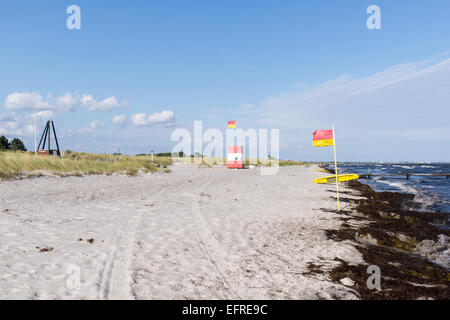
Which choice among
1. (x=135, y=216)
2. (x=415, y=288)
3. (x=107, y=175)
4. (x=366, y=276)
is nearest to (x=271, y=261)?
(x=366, y=276)

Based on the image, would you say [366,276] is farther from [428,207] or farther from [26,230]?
[428,207]

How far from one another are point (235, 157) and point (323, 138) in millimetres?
33916

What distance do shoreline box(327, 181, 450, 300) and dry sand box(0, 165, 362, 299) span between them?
0.39 meters

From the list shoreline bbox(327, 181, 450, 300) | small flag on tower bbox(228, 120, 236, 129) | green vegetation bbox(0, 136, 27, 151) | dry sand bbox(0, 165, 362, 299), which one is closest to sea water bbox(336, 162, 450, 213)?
shoreline bbox(327, 181, 450, 300)

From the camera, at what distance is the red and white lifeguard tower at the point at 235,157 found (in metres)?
45.8

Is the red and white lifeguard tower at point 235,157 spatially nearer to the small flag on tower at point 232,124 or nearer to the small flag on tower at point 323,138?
the small flag on tower at point 232,124

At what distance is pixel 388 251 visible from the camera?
Answer: 21.8ft

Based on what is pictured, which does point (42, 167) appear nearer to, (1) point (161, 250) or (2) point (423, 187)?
(1) point (161, 250)

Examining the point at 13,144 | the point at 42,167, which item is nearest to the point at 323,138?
the point at 42,167

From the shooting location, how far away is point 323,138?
12.5 m

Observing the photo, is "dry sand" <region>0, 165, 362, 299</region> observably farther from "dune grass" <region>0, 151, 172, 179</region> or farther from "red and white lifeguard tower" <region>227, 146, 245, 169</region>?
"red and white lifeguard tower" <region>227, 146, 245, 169</region>

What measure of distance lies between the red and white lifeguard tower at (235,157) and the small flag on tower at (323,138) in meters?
33.1

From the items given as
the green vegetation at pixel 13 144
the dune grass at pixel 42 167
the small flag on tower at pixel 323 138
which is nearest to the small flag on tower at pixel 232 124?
the dune grass at pixel 42 167

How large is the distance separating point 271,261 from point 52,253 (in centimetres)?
434
